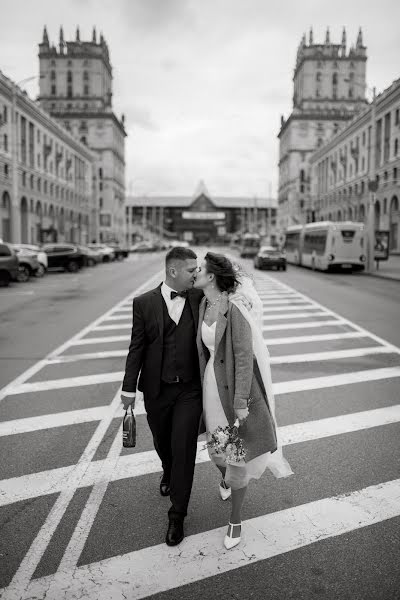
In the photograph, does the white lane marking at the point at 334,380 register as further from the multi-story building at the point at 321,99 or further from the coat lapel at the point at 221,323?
the multi-story building at the point at 321,99

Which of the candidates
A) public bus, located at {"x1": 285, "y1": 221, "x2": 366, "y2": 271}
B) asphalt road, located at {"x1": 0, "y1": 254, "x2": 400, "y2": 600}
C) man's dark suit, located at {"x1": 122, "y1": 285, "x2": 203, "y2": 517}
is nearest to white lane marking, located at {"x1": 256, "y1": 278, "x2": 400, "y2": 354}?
asphalt road, located at {"x1": 0, "y1": 254, "x2": 400, "y2": 600}

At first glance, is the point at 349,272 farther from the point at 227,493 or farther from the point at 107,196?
the point at 107,196

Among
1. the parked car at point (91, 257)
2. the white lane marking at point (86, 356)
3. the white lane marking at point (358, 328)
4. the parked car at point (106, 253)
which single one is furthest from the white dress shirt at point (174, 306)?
the parked car at point (106, 253)

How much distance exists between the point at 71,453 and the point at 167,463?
143 cm

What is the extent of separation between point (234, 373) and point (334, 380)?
4857mm

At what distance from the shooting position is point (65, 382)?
320 inches

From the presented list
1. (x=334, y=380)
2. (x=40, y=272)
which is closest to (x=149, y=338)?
(x=334, y=380)

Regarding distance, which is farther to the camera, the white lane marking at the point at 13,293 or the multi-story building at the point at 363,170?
the multi-story building at the point at 363,170

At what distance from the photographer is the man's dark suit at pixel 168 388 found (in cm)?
386

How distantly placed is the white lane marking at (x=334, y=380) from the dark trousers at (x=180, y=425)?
3799 millimetres

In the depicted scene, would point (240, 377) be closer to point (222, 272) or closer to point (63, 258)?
point (222, 272)

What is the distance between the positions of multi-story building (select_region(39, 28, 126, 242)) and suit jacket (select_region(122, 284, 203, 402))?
124m

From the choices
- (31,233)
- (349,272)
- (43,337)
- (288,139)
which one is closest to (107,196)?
(288,139)

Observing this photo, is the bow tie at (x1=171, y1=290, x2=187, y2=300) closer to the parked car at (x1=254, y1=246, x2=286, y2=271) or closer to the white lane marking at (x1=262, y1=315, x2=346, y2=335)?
the white lane marking at (x1=262, y1=315, x2=346, y2=335)
